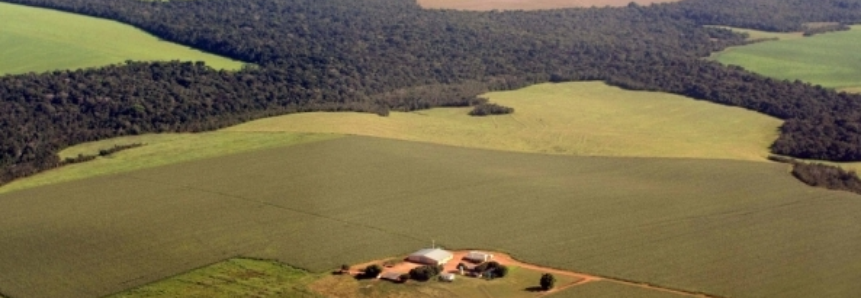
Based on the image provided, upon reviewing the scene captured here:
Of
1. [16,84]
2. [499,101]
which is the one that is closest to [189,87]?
[16,84]

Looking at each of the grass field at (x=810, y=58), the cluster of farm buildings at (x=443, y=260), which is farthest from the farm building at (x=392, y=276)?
the grass field at (x=810, y=58)

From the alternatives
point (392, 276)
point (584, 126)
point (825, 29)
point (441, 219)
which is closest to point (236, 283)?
point (392, 276)

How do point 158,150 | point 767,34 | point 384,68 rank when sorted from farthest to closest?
point 767,34, point 384,68, point 158,150

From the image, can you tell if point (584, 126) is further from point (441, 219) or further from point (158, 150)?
point (158, 150)

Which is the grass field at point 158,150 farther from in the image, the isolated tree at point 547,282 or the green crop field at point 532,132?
the isolated tree at point 547,282

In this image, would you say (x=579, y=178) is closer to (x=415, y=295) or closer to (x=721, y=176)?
(x=721, y=176)

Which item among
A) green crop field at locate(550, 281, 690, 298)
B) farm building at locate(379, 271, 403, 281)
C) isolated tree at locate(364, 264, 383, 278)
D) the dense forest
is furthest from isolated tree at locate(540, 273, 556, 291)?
the dense forest

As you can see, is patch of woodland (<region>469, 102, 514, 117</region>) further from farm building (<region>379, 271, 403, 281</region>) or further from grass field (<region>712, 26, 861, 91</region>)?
farm building (<region>379, 271, 403, 281</region>)
